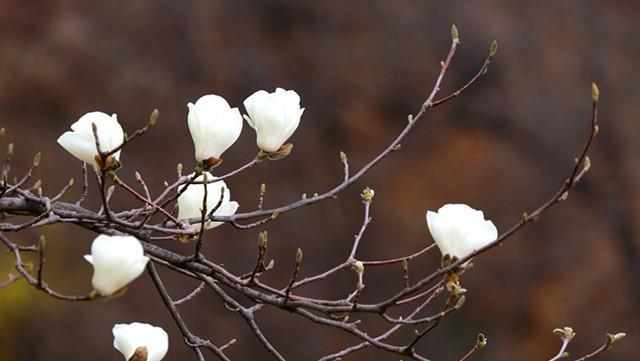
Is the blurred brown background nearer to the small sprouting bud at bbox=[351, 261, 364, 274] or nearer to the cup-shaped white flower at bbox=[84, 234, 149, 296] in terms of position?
the small sprouting bud at bbox=[351, 261, 364, 274]

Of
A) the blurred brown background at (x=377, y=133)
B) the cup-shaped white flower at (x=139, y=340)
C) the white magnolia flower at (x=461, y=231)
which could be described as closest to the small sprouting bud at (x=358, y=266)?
the white magnolia flower at (x=461, y=231)

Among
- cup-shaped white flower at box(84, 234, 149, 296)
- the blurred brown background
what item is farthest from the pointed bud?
the blurred brown background

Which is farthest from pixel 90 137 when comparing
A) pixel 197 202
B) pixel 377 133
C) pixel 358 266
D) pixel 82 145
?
pixel 377 133

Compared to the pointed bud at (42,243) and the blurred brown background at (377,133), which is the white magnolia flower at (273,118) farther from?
the blurred brown background at (377,133)

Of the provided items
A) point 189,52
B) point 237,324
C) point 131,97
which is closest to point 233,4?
point 189,52

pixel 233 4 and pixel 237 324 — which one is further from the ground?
pixel 233 4

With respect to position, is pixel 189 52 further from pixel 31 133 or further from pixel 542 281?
pixel 542 281

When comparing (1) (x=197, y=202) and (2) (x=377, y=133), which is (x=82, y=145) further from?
(2) (x=377, y=133)
